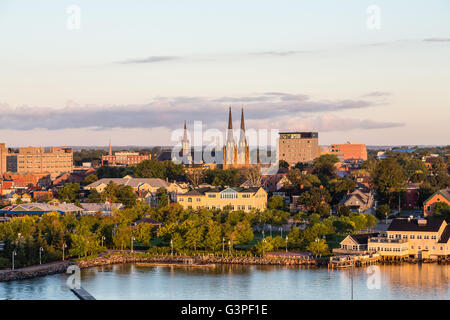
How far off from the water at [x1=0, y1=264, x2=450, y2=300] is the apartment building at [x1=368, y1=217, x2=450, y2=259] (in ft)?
4.68

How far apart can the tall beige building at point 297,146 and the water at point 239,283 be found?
225 feet

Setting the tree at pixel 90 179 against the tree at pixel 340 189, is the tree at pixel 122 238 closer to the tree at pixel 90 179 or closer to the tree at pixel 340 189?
the tree at pixel 340 189

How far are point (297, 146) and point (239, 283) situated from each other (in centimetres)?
7302

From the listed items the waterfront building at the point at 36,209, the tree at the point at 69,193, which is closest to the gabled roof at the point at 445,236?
the waterfront building at the point at 36,209

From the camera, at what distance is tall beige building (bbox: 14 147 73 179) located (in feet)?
280

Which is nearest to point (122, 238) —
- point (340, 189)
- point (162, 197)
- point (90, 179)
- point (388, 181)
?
point (162, 197)

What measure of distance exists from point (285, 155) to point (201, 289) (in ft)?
243

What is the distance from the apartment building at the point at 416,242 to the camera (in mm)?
31031

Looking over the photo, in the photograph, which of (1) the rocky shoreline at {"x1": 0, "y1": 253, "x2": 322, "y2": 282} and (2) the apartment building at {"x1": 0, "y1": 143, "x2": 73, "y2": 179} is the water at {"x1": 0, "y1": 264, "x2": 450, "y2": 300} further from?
(2) the apartment building at {"x1": 0, "y1": 143, "x2": 73, "y2": 179}

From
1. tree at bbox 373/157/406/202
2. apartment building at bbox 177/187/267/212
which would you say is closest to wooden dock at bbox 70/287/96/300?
apartment building at bbox 177/187/267/212

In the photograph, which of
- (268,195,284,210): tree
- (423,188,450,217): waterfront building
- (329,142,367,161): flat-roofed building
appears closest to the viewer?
(423,188,450,217): waterfront building

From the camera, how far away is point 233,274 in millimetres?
28188
